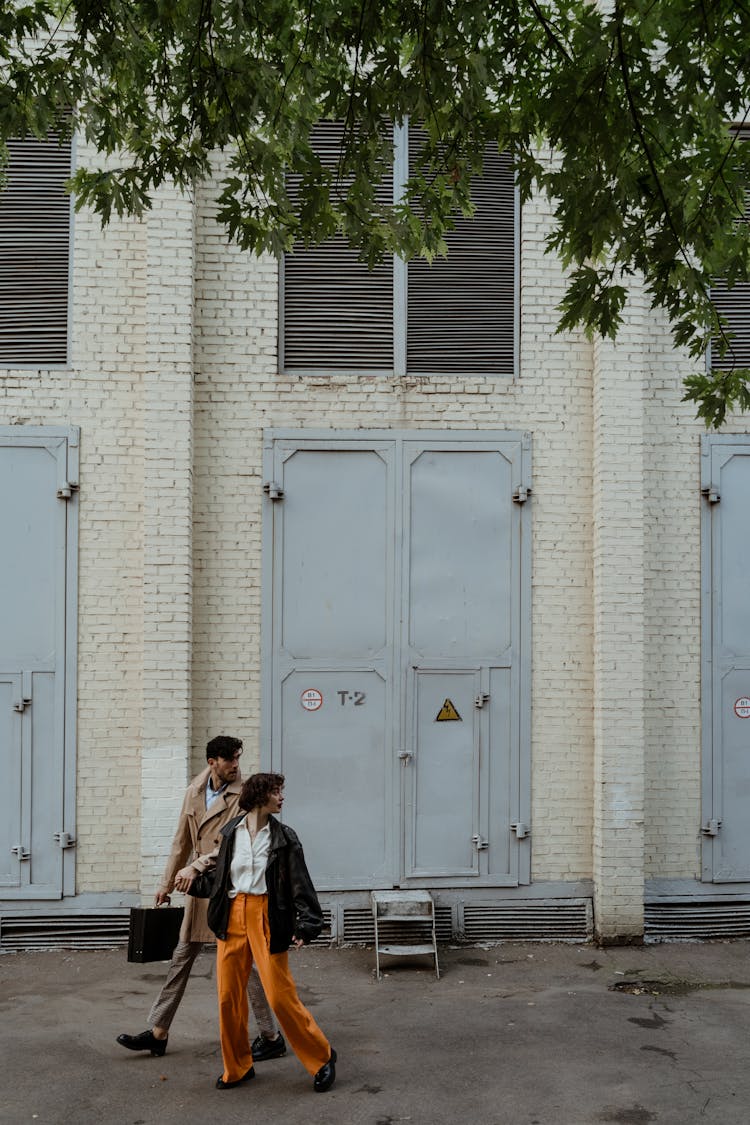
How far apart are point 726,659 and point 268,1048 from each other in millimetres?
5228

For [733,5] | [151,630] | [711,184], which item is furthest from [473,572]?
[733,5]

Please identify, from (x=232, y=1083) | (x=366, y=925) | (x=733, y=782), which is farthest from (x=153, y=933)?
(x=733, y=782)

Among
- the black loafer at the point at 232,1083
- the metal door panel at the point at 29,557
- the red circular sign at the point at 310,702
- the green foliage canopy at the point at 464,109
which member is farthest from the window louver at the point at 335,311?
the black loafer at the point at 232,1083

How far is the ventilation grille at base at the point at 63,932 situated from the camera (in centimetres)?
923

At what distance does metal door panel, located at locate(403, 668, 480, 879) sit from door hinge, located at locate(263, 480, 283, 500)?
1.91 metres

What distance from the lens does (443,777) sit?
957 cm

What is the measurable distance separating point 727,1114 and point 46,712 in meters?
5.94

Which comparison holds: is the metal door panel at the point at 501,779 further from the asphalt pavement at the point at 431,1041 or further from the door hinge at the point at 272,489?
the door hinge at the point at 272,489

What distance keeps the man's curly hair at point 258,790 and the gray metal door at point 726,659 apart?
15.9ft

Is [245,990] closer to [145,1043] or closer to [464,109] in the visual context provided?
[145,1043]

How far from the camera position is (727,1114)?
19.9 ft

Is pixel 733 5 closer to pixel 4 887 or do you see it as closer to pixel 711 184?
pixel 711 184

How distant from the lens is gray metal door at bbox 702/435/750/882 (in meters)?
9.77

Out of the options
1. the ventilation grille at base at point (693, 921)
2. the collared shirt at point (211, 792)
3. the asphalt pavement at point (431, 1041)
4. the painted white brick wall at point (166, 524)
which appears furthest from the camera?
the ventilation grille at base at point (693, 921)
